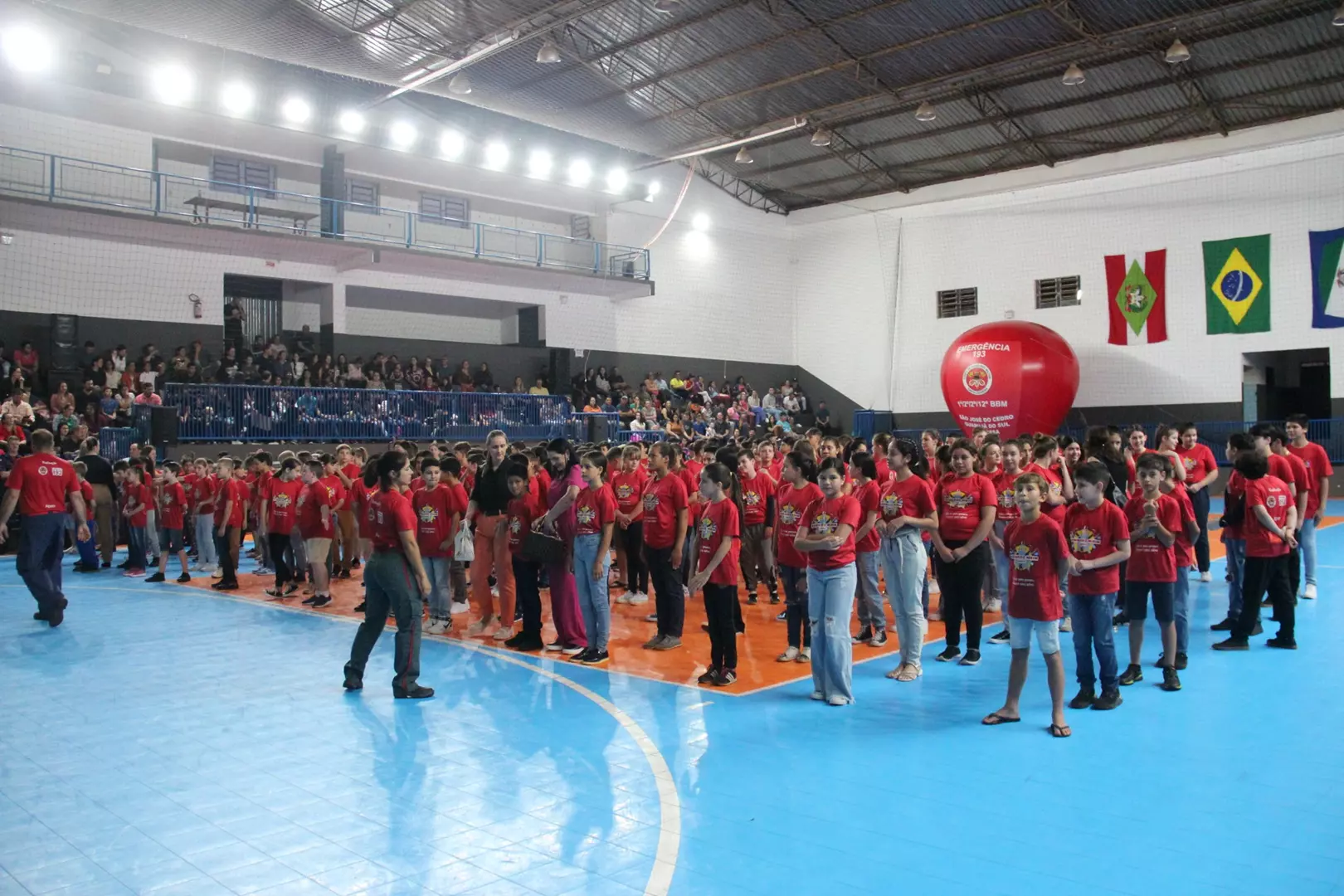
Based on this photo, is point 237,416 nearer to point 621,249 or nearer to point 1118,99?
point 621,249

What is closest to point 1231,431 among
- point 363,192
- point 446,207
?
point 446,207

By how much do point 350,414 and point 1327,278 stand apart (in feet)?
77.5

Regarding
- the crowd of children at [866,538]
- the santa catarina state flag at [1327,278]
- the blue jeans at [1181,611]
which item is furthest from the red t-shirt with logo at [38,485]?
the santa catarina state flag at [1327,278]

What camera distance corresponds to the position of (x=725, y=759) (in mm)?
5879

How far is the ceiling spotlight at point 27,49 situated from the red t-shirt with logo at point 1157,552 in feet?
75.4

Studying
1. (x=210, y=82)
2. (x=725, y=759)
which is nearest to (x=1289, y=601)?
(x=725, y=759)

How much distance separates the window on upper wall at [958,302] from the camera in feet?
101

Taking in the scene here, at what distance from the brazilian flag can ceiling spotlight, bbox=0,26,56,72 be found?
91.8ft

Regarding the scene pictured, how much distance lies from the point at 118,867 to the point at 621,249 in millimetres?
27985

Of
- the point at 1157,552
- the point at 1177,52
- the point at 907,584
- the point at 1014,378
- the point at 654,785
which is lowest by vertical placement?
the point at 654,785

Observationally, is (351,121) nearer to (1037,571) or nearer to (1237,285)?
(1237,285)

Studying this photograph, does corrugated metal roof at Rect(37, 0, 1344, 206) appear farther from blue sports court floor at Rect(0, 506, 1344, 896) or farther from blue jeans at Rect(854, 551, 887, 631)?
blue sports court floor at Rect(0, 506, 1344, 896)

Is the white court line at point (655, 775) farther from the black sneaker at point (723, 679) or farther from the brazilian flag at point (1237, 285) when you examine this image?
the brazilian flag at point (1237, 285)

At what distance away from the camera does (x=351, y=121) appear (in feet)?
83.3
